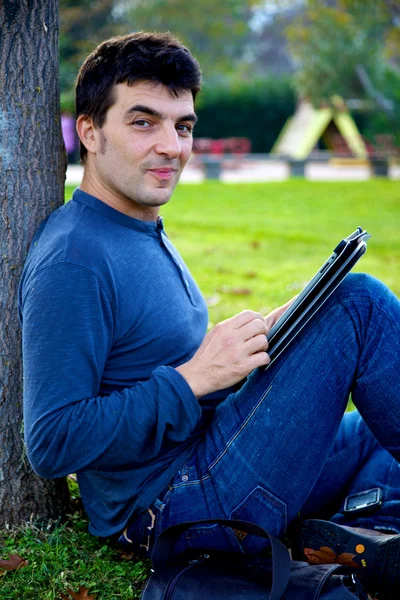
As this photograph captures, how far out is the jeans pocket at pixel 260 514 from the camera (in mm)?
2348

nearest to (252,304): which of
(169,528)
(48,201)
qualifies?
(48,201)

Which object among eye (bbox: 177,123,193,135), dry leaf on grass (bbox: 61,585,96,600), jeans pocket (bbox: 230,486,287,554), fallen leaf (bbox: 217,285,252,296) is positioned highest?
eye (bbox: 177,123,193,135)

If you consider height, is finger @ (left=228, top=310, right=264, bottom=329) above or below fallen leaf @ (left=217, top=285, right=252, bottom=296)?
above

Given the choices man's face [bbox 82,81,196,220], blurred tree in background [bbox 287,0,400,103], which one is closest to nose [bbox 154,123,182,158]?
man's face [bbox 82,81,196,220]

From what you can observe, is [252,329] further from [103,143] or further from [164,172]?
[103,143]

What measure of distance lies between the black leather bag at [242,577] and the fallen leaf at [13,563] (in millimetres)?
481

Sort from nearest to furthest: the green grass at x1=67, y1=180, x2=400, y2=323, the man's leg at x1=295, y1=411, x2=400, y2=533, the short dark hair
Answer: the short dark hair < the man's leg at x1=295, y1=411, x2=400, y2=533 < the green grass at x1=67, y1=180, x2=400, y2=323

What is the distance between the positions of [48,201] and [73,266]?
562mm

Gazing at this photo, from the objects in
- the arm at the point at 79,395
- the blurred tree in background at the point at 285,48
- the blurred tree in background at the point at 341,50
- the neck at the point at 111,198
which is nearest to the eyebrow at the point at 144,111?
the neck at the point at 111,198

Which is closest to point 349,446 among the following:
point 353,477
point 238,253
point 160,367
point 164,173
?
point 353,477

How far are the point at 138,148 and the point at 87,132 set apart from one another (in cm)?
21

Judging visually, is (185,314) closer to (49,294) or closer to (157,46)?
(49,294)

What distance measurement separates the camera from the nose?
8.24 ft

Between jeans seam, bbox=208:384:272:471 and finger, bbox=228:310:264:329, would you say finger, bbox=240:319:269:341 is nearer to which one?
finger, bbox=228:310:264:329
